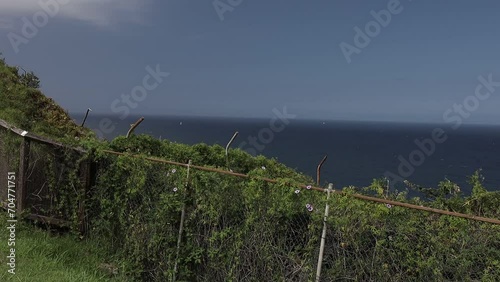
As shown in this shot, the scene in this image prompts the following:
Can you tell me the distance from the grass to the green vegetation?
0.08ft

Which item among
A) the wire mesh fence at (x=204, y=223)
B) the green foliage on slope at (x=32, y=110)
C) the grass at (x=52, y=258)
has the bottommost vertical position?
the grass at (x=52, y=258)

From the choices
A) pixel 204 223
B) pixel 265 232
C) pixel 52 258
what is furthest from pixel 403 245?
pixel 52 258

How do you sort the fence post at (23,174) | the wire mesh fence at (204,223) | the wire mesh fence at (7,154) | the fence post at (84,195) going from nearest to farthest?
the wire mesh fence at (204,223), the fence post at (84,195), the fence post at (23,174), the wire mesh fence at (7,154)

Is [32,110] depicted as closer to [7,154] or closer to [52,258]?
[7,154]

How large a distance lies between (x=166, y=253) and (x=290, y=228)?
5.92 feet

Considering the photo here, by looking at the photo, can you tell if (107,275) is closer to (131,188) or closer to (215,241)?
(131,188)

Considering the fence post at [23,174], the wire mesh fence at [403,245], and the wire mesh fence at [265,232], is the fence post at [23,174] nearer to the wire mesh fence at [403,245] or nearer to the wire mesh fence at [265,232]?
the wire mesh fence at [265,232]

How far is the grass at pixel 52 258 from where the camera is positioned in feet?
16.3

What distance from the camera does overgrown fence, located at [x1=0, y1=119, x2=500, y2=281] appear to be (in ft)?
11.7

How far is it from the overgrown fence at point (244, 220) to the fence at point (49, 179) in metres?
0.02

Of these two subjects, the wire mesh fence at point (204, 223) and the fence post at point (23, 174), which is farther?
the fence post at point (23, 174)

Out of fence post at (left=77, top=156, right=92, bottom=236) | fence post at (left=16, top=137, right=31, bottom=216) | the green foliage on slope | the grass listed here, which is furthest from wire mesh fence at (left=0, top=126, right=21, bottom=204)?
the green foliage on slope

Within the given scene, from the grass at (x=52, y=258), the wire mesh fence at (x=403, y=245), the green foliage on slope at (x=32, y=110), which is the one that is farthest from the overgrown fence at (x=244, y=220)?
the green foliage on slope at (x=32, y=110)

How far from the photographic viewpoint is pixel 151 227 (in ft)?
17.9
